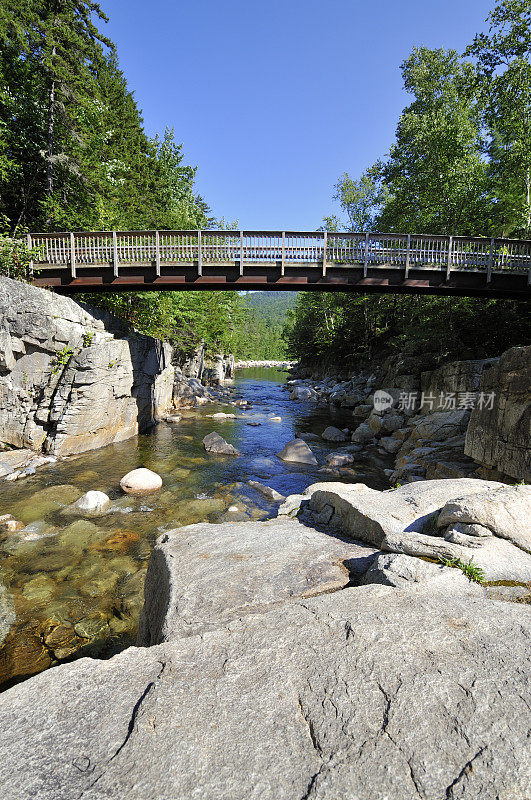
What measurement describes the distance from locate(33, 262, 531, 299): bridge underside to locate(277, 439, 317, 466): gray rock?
7.95 meters

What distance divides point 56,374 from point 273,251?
11029 mm

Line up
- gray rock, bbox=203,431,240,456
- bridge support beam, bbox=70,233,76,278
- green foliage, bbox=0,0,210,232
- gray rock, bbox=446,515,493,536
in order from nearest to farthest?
gray rock, bbox=446,515,493,536 < bridge support beam, bbox=70,233,76,278 < gray rock, bbox=203,431,240,456 < green foliage, bbox=0,0,210,232

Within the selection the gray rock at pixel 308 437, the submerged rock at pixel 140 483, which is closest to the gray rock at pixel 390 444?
the gray rock at pixel 308 437

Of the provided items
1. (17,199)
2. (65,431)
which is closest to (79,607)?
(65,431)

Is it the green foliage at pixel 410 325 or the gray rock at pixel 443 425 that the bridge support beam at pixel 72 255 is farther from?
the green foliage at pixel 410 325

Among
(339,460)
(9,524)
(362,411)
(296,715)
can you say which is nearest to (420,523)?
(296,715)

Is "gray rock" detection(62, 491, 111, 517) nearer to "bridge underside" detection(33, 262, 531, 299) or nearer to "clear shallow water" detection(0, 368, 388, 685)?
"clear shallow water" detection(0, 368, 388, 685)

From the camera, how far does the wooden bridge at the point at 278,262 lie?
53.3ft

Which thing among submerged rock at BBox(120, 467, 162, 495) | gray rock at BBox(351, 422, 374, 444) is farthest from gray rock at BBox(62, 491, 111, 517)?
gray rock at BBox(351, 422, 374, 444)

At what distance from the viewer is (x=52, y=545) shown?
798 cm

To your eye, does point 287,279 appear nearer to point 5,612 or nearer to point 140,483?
point 140,483

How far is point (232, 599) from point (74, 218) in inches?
940

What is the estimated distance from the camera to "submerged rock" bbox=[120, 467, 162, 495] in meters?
11.3

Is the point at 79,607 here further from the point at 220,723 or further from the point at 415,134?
the point at 415,134
